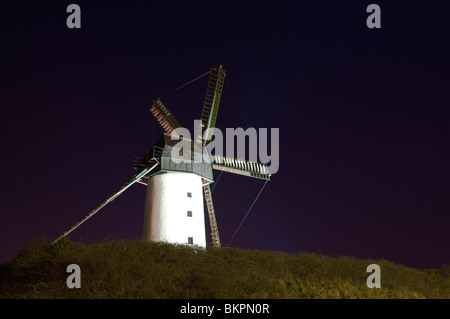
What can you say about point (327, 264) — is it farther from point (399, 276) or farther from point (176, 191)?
point (176, 191)

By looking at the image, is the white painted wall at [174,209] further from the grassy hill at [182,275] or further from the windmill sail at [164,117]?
the grassy hill at [182,275]

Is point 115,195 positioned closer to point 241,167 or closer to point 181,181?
point 181,181

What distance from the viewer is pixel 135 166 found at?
23109 millimetres

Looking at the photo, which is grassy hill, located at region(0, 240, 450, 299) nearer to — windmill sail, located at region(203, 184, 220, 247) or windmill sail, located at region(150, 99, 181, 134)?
windmill sail, located at region(203, 184, 220, 247)

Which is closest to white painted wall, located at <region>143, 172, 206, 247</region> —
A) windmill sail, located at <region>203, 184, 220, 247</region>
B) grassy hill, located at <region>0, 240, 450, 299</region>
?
windmill sail, located at <region>203, 184, 220, 247</region>

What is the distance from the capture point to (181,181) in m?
21.7

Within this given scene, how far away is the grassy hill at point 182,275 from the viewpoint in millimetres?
11289

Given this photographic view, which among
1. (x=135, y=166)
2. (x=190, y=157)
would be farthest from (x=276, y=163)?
(x=135, y=166)

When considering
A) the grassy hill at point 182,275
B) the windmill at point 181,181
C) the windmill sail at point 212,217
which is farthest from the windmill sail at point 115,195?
the windmill sail at point 212,217

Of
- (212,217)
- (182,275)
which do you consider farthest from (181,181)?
(182,275)

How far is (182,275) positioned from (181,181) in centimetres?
988

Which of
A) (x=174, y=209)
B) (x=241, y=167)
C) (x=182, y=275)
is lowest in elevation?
(x=182, y=275)
